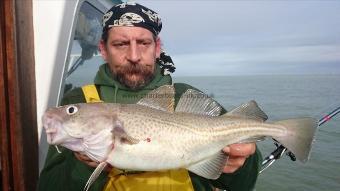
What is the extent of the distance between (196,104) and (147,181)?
0.73 m

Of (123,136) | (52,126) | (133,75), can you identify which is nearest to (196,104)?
(123,136)

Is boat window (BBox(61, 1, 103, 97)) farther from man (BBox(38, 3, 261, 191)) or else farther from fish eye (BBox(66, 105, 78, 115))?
fish eye (BBox(66, 105, 78, 115))

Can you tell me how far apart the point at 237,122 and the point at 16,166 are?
2.15 m

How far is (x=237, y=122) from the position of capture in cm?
270

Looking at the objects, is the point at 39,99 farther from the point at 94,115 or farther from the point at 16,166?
the point at 94,115

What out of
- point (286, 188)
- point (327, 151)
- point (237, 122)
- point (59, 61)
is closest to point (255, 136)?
point (237, 122)

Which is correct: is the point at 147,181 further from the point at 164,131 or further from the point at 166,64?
the point at 166,64

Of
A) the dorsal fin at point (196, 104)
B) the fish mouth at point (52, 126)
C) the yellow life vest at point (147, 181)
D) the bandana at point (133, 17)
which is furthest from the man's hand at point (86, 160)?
the bandana at point (133, 17)

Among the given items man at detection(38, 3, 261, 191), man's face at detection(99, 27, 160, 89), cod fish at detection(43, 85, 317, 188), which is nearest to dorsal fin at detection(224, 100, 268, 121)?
cod fish at detection(43, 85, 317, 188)

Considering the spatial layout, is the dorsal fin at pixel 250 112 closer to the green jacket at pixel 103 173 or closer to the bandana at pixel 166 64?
the green jacket at pixel 103 173

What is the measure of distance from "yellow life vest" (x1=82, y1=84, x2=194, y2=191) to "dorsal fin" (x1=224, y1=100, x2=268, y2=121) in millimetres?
689

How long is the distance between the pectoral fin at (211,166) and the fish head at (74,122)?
743 mm

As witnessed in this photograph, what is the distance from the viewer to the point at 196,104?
2.68 metres

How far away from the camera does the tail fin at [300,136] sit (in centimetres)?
268
